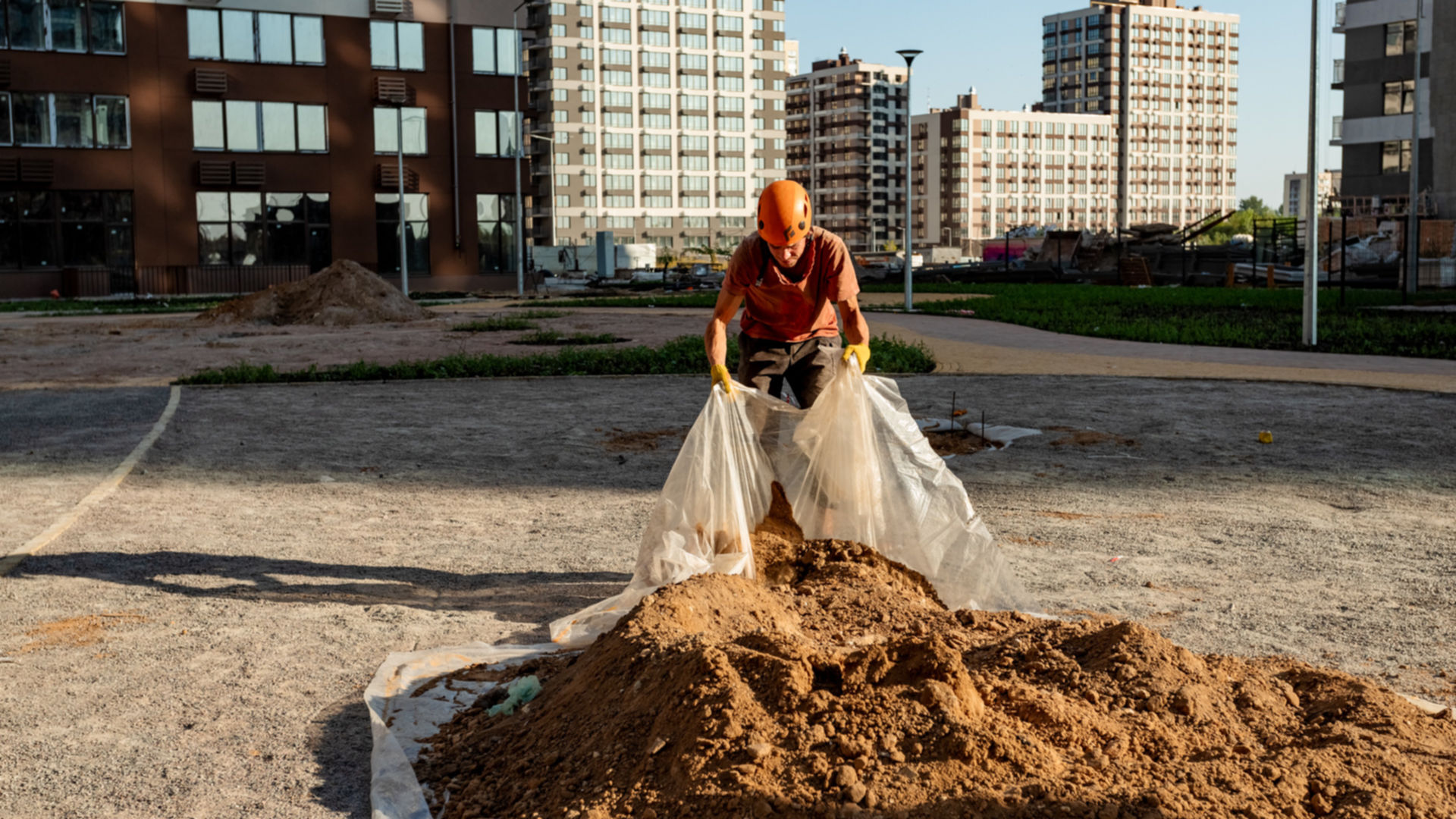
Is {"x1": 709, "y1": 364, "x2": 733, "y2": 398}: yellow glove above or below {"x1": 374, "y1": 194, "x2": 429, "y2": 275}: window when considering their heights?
below

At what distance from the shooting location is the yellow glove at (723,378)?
18.3 ft

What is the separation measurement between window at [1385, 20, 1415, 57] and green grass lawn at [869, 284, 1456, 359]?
3719 cm

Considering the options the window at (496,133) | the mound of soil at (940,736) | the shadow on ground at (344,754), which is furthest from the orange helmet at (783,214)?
the window at (496,133)

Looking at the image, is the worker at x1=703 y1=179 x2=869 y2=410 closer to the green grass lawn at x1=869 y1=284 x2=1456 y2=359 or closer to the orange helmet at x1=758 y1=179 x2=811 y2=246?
the orange helmet at x1=758 y1=179 x2=811 y2=246

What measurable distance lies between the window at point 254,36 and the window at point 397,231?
5853mm

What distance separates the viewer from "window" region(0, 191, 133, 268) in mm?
46969

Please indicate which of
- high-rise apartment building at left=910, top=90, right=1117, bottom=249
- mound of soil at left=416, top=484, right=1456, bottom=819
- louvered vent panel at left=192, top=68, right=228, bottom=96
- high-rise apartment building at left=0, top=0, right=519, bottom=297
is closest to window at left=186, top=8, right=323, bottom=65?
high-rise apartment building at left=0, top=0, right=519, bottom=297

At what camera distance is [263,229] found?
165 feet

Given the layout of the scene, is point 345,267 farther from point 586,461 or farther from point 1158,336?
point 586,461

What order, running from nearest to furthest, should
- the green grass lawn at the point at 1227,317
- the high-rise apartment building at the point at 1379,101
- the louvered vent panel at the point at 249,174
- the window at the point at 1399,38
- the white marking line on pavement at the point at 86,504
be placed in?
the white marking line on pavement at the point at 86,504 → the green grass lawn at the point at 1227,317 → the louvered vent panel at the point at 249,174 → the high-rise apartment building at the point at 1379,101 → the window at the point at 1399,38

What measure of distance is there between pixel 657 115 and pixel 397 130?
102 m

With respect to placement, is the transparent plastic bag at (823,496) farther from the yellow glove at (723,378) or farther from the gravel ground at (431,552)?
the gravel ground at (431,552)

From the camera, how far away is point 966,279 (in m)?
54.5

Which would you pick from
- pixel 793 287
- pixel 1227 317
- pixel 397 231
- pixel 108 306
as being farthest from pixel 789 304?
pixel 397 231
